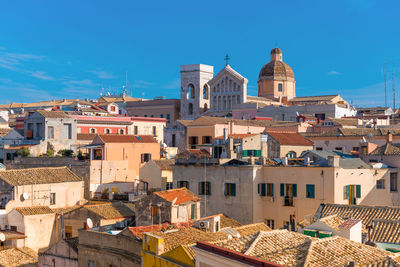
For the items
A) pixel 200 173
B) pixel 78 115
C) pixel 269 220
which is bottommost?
pixel 269 220

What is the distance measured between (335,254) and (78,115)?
43995mm

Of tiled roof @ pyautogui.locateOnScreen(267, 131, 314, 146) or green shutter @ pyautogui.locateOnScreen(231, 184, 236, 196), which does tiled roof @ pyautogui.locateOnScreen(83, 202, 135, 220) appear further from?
tiled roof @ pyautogui.locateOnScreen(267, 131, 314, 146)

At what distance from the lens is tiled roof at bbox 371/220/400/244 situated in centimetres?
1730

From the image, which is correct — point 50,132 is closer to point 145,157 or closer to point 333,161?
point 145,157

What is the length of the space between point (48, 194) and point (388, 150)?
1967cm

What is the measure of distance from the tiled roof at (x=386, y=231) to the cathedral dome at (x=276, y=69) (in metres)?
65.1

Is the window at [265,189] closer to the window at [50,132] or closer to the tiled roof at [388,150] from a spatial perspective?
the tiled roof at [388,150]

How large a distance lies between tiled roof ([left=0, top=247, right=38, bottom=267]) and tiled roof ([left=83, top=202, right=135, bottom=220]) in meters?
3.56

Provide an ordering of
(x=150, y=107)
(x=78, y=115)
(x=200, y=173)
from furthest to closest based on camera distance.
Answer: (x=150, y=107)
(x=78, y=115)
(x=200, y=173)

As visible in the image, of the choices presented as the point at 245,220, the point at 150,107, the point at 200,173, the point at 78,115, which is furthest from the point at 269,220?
the point at 150,107

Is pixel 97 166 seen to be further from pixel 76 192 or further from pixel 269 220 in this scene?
pixel 269 220

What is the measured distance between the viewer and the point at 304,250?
12844 millimetres

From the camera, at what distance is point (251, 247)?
13.4 m

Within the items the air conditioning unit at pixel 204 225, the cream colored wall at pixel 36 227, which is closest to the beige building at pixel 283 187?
the air conditioning unit at pixel 204 225
